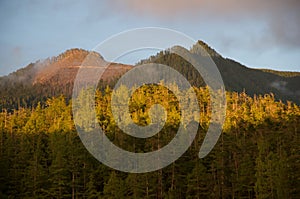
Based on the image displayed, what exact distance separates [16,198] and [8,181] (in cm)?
300

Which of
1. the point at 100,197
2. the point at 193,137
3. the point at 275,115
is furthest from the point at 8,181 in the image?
the point at 275,115

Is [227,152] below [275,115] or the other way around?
below

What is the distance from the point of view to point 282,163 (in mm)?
41531

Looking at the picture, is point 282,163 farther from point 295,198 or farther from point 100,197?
point 100,197

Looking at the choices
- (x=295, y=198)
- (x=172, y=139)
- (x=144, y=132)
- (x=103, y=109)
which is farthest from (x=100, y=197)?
(x=103, y=109)

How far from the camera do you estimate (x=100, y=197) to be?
47844 mm

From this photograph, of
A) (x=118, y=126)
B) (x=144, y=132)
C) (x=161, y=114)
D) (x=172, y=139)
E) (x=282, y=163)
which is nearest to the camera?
(x=282, y=163)

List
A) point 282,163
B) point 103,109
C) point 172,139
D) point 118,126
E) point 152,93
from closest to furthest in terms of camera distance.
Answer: point 282,163, point 172,139, point 118,126, point 103,109, point 152,93

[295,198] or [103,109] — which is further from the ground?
[103,109]

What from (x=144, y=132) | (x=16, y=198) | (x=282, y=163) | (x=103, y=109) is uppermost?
(x=103, y=109)

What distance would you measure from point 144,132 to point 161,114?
10627 mm

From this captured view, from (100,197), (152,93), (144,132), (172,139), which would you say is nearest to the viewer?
(100,197)

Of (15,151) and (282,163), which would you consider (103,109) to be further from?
(282,163)

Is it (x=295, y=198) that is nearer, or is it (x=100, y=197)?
(x=295, y=198)
